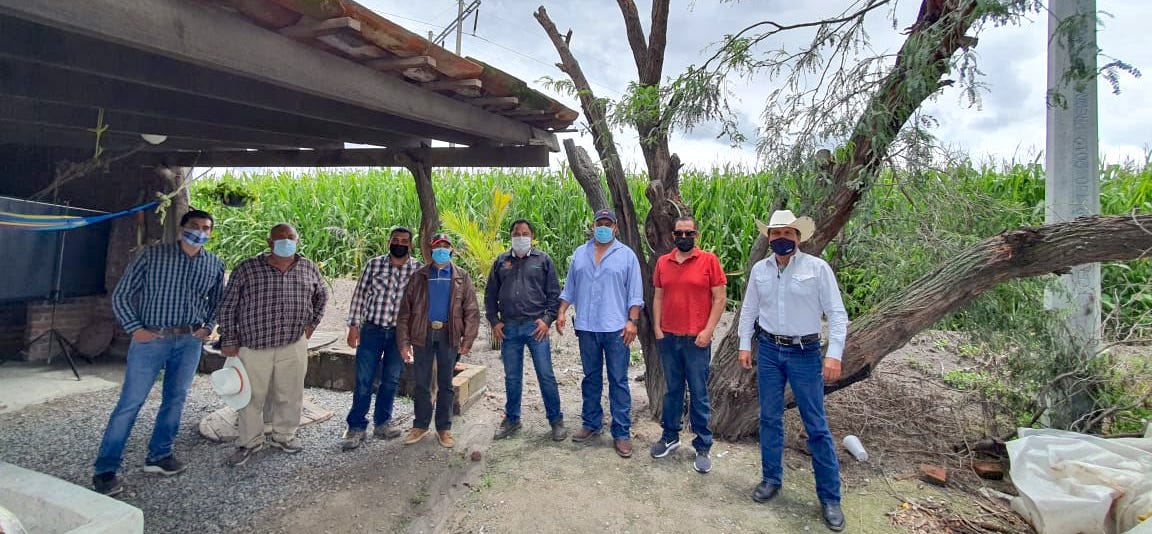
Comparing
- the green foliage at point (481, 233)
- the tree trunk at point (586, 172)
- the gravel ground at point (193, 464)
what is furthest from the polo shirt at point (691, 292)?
the green foliage at point (481, 233)

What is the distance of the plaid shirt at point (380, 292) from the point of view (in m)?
4.45

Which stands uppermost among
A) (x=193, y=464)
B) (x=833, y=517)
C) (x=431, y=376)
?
(x=431, y=376)

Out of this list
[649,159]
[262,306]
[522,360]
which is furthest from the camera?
[649,159]

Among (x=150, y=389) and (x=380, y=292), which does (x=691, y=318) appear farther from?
(x=150, y=389)

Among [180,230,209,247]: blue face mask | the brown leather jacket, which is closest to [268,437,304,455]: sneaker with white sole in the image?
the brown leather jacket

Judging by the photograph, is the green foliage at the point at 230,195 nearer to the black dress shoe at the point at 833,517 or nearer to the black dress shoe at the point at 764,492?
the black dress shoe at the point at 764,492

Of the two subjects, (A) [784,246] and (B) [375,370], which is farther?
(B) [375,370]

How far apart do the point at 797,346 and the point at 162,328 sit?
4.01 m

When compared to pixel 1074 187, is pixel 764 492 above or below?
below

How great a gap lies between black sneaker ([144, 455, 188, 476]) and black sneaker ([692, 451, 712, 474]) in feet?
11.6

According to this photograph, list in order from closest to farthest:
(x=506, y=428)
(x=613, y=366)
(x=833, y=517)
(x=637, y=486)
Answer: (x=833, y=517) → (x=637, y=486) → (x=613, y=366) → (x=506, y=428)

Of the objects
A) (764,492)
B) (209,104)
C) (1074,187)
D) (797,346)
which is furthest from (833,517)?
(209,104)

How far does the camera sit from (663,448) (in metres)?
4.23

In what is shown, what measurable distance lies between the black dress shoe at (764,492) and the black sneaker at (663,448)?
27.6 inches
